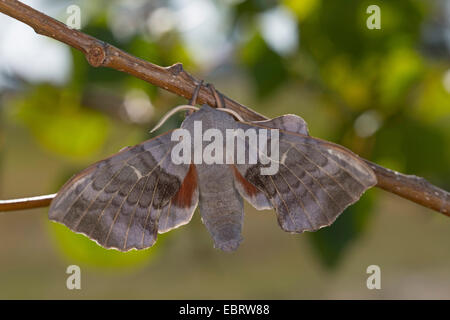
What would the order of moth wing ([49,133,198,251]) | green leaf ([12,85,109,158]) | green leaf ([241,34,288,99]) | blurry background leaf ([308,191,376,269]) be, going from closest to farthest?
moth wing ([49,133,198,251])
blurry background leaf ([308,191,376,269])
green leaf ([241,34,288,99])
green leaf ([12,85,109,158])

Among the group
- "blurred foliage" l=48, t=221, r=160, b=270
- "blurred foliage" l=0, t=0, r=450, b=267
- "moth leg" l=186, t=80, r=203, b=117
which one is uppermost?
"blurred foliage" l=0, t=0, r=450, b=267

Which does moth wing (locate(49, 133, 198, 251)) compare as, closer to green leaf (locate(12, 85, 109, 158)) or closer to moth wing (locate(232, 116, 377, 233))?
moth wing (locate(232, 116, 377, 233))

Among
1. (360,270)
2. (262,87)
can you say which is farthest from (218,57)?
(360,270)

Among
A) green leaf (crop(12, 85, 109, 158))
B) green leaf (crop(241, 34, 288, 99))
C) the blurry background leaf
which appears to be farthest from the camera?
green leaf (crop(12, 85, 109, 158))

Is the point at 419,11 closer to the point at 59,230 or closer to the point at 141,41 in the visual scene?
the point at 141,41

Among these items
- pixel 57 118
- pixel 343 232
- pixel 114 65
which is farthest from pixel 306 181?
pixel 57 118

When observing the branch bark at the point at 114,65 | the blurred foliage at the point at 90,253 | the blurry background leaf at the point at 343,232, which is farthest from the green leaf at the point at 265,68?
the branch bark at the point at 114,65

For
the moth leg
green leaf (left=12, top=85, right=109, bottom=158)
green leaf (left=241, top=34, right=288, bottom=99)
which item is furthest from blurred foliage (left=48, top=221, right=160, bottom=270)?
the moth leg
